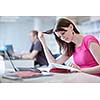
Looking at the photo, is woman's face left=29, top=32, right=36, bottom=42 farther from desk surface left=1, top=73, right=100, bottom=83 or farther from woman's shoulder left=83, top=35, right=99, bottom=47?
woman's shoulder left=83, top=35, right=99, bottom=47

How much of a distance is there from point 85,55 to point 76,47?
114 mm

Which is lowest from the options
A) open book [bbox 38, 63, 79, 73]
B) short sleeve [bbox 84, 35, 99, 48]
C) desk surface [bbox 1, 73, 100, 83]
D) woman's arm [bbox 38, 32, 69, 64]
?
desk surface [bbox 1, 73, 100, 83]

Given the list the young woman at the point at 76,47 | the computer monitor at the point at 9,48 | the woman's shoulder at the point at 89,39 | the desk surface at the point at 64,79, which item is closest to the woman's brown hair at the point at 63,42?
the young woman at the point at 76,47

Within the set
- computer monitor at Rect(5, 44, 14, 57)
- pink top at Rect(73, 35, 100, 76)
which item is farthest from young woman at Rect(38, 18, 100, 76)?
computer monitor at Rect(5, 44, 14, 57)

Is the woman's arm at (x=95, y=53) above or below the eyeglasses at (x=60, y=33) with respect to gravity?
below

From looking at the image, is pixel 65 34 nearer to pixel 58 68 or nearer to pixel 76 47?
pixel 76 47

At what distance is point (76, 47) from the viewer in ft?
7.70

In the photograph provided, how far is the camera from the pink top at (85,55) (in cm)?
232

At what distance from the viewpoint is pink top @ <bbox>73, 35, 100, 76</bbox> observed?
2.32m

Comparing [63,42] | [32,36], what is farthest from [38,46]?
[63,42]

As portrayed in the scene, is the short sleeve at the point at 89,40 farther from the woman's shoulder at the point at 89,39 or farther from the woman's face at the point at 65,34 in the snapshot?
the woman's face at the point at 65,34

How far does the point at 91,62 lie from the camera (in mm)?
2326
